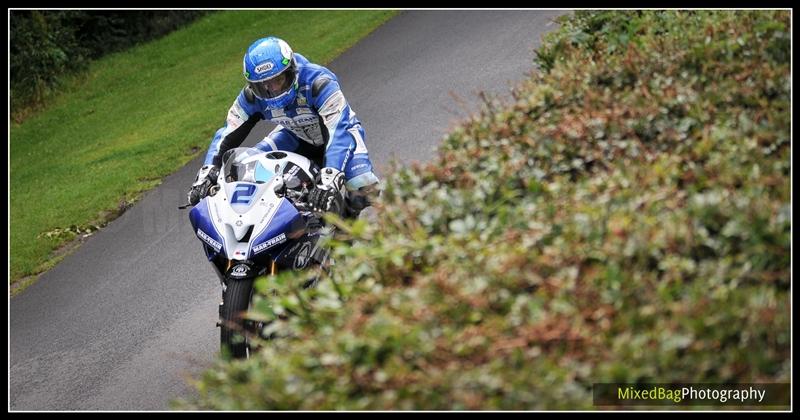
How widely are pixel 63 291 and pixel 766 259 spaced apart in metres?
8.07

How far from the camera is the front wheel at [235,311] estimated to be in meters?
6.29

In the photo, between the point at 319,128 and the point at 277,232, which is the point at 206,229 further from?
the point at 319,128

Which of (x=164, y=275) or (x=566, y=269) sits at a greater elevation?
(x=566, y=269)

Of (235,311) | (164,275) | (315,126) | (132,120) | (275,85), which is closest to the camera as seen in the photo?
(235,311)

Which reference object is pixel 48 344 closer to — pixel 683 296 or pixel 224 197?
pixel 224 197

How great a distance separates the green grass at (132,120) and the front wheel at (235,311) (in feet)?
18.4

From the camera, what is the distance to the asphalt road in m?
8.22

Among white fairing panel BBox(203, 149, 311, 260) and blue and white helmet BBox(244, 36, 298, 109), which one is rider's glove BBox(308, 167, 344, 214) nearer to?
white fairing panel BBox(203, 149, 311, 260)

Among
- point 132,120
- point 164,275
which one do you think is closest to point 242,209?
point 164,275

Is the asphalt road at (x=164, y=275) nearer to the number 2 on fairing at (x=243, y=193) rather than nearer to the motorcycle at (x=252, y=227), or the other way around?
the motorcycle at (x=252, y=227)

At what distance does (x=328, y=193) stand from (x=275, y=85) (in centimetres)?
114

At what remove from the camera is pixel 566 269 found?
4.00 metres

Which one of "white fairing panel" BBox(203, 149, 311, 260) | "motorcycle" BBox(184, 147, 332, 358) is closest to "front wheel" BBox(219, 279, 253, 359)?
"motorcycle" BBox(184, 147, 332, 358)

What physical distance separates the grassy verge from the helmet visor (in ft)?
7.41
